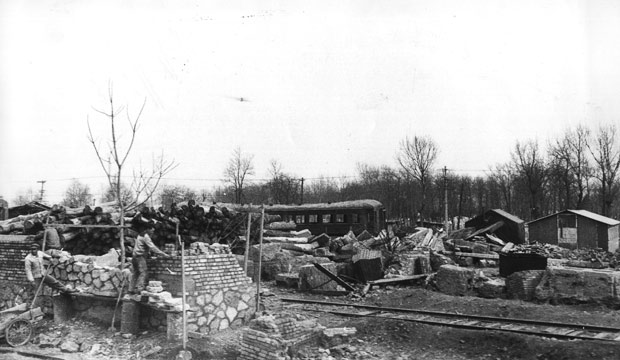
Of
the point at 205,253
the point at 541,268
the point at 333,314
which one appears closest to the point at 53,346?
the point at 205,253

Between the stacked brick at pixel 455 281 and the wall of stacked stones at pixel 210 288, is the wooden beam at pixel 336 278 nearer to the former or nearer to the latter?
the stacked brick at pixel 455 281

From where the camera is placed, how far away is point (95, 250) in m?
16.0

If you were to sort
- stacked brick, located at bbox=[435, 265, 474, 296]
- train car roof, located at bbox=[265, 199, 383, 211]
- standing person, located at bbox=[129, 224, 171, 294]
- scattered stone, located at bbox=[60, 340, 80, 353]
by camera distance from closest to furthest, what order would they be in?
scattered stone, located at bbox=[60, 340, 80, 353], standing person, located at bbox=[129, 224, 171, 294], stacked brick, located at bbox=[435, 265, 474, 296], train car roof, located at bbox=[265, 199, 383, 211]

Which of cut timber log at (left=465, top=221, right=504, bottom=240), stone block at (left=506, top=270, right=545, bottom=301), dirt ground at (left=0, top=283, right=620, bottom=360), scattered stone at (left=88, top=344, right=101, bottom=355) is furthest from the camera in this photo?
cut timber log at (left=465, top=221, right=504, bottom=240)

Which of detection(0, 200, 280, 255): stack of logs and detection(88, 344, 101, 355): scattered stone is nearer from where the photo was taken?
detection(88, 344, 101, 355): scattered stone

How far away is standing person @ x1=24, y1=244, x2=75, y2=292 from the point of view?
10695 millimetres

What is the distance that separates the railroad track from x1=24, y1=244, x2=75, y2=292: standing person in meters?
5.84

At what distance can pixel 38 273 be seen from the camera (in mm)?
11039

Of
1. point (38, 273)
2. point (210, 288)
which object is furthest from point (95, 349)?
point (38, 273)

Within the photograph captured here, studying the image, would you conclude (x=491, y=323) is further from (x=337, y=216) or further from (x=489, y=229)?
(x=337, y=216)

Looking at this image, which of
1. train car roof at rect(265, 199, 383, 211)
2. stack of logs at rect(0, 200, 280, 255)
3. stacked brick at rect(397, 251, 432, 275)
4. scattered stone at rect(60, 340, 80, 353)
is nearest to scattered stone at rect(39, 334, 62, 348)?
scattered stone at rect(60, 340, 80, 353)

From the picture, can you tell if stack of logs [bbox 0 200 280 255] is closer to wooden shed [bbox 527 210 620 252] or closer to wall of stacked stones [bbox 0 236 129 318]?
wall of stacked stones [bbox 0 236 129 318]

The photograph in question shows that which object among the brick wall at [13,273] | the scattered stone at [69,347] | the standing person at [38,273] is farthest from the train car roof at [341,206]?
the scattered stone at [69,347]

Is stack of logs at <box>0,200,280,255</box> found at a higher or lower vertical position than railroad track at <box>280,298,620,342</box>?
higher
